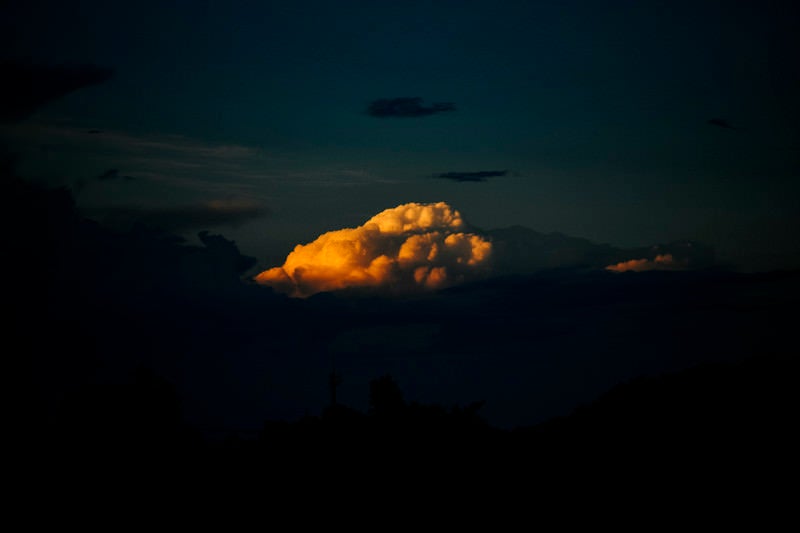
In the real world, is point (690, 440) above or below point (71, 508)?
above

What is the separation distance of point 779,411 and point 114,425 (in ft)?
118

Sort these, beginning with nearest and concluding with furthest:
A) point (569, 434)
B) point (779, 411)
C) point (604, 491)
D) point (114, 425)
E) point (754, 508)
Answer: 1. point (754, 508)
2. point (604, 491)
3. point (779, 411)
4. point (569, 434)
5. point (114, 425)

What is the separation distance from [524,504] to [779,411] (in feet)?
43.6

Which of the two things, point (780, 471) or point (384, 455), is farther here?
point (384, 455)

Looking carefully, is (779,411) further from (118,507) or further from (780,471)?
(118,507)

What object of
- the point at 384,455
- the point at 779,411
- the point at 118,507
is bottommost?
the point at 118,507

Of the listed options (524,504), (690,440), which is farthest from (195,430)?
(690,440)

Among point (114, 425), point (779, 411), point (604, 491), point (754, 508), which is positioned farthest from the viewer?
point (114, 425)

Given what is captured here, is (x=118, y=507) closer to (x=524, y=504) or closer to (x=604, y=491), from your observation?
(x=524, y=504)

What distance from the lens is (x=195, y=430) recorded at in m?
49.9

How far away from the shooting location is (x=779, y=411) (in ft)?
129

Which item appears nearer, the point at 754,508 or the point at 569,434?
the point at 754,508

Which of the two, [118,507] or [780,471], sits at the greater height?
[780,471]

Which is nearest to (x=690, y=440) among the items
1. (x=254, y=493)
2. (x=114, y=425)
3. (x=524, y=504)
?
(x=524, y=504)
